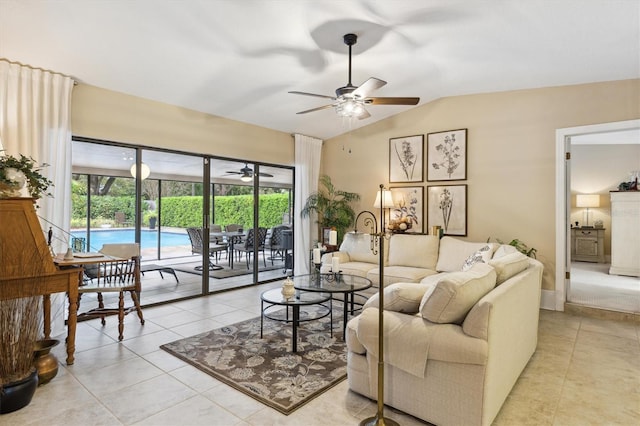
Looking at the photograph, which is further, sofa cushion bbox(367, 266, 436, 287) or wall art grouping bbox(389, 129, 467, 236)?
wall art grouping bbox(389, 129, 467, 236)

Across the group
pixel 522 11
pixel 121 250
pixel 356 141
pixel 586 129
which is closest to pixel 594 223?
pixel 586 129

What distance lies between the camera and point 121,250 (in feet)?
13.8

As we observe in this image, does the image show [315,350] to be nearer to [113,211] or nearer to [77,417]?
[77,417]

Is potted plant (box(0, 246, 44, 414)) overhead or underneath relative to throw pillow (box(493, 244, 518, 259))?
underneath

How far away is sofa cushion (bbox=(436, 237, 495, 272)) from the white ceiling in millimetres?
2272

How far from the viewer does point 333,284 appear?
3.72 metres

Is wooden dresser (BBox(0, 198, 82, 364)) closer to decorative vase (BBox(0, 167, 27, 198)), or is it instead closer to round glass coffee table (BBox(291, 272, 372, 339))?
decorative vase (BBox(0, 167, 27, 198))

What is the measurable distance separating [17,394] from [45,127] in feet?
8.73

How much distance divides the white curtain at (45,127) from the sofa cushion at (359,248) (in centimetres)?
381

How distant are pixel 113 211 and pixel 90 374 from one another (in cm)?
236

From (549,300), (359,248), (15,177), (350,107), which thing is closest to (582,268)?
(549,300)

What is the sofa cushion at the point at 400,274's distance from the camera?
4.45m

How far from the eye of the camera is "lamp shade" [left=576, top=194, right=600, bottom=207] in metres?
7.84

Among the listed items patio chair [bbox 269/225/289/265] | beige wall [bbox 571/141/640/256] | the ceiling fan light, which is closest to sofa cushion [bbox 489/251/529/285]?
the ceiling fan light
